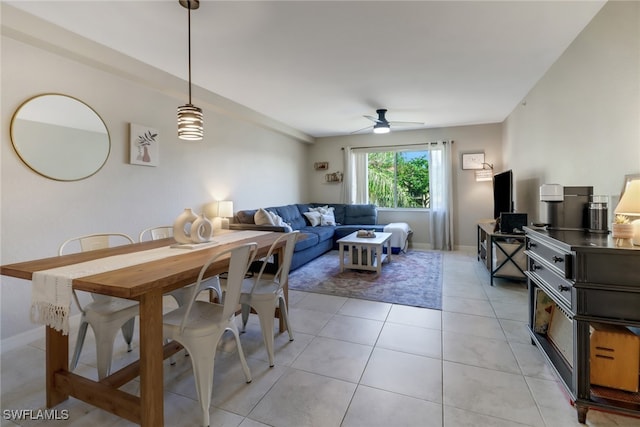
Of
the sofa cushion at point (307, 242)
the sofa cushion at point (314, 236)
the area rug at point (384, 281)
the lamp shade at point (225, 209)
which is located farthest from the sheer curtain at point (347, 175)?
the lamp shade at point (225, 209)

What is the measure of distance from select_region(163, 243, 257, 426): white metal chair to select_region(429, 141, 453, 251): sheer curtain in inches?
198

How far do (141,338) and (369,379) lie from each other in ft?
4.31

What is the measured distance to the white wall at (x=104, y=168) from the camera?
2.20 metres

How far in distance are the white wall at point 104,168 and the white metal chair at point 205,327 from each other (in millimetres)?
1660

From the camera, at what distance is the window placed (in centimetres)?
623

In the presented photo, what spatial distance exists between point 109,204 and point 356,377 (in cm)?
275

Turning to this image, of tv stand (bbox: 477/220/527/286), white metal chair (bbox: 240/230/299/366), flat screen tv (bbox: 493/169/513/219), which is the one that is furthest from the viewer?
flat screen tv (bbox: 493/169/513/219)

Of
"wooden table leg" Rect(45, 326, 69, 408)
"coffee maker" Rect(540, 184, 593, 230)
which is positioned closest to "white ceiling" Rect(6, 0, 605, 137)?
"coffee maker" Rect(540, 184, 593, 230)

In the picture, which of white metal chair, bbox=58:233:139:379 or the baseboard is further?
the baseboard

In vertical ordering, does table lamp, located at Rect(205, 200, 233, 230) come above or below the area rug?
above

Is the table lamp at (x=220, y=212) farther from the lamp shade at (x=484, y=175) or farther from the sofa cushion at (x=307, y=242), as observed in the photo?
the lamp shade at (x=484, y=175)

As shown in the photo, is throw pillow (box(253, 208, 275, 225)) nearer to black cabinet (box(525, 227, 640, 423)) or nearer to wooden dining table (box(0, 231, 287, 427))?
wooden dining table (box(0, 231, 287, 427))

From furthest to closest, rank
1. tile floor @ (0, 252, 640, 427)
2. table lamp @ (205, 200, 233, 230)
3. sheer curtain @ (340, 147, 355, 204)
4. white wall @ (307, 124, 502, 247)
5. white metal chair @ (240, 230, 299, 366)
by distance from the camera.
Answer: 1. sheer curtain @ (340, 147, 355, 204)
2. white wall @ (307, 124, 502, 247)
3. table lamp @ (205, 200, 233, 230)
4. white metal chair @ (240, 230, 299, 366)
5. tile floor @ (0, 252, 640, 427)

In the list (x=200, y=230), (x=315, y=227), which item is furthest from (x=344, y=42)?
(x=315, y=227)
